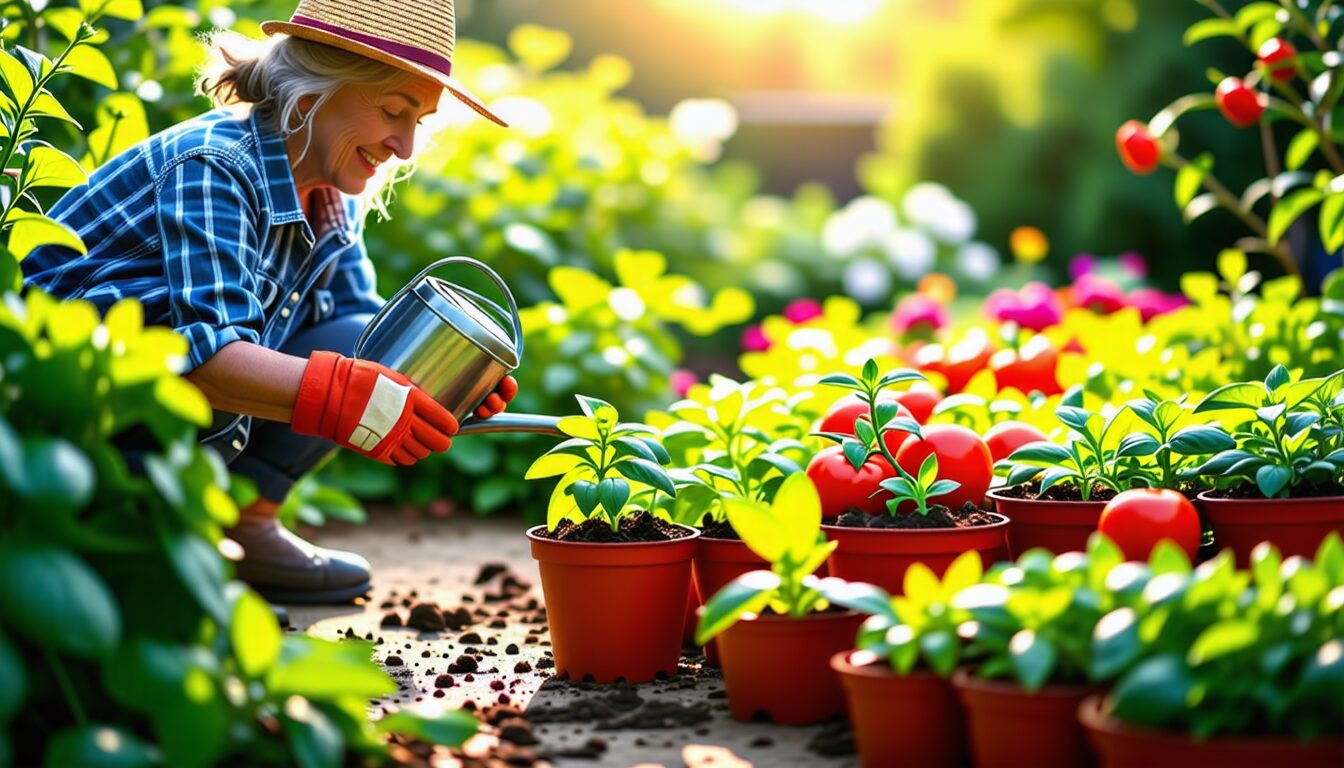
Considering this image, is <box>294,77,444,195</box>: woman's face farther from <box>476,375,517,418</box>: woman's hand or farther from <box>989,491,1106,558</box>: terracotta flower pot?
<box>989,491,1106,558</box>: terracotta flower pot

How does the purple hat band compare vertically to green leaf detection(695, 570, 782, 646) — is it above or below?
above

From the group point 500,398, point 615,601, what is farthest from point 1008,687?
point 500,398

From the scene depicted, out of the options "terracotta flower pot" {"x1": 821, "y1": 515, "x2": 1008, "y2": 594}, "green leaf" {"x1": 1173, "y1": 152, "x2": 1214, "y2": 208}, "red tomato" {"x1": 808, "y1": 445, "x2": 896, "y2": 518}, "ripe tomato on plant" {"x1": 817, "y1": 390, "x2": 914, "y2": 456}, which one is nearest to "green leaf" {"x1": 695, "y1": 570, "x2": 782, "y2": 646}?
"terracotta flower pot" {"x1": 821, "y1": 515, "x2": 1008, "y2": 594}

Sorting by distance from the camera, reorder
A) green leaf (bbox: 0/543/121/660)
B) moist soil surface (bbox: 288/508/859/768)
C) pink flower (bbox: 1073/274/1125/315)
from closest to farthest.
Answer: green leaf (bbox: 0/543/121/660) → moist soil surface (bbox: 288/508/859/768) → pink flower (bbox: 1073/274/1125/315)

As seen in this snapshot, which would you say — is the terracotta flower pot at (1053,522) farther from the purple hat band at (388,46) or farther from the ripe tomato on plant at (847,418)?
the purple hat band at (388,46)

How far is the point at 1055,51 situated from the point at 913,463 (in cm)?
505

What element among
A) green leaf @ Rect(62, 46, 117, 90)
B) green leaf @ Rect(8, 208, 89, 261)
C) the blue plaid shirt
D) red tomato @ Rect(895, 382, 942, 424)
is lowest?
red tomato @ Rect(895, 382, 942, 424)

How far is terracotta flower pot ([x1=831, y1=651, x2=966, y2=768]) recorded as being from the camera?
62.8 inches

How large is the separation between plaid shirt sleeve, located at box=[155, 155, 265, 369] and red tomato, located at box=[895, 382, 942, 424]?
3.78 ft

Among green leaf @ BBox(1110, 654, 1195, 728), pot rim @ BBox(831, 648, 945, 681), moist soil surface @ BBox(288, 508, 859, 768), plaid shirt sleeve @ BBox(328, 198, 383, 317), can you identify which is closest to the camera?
green leaf @ BBox(1110, 654, 1195, 728)

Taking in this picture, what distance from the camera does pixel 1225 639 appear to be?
A: 132 centimetres

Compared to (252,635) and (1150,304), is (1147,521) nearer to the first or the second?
(252,635)

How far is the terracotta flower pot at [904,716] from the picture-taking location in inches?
62.8

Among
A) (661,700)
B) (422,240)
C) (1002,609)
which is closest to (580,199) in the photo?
(422,240)
